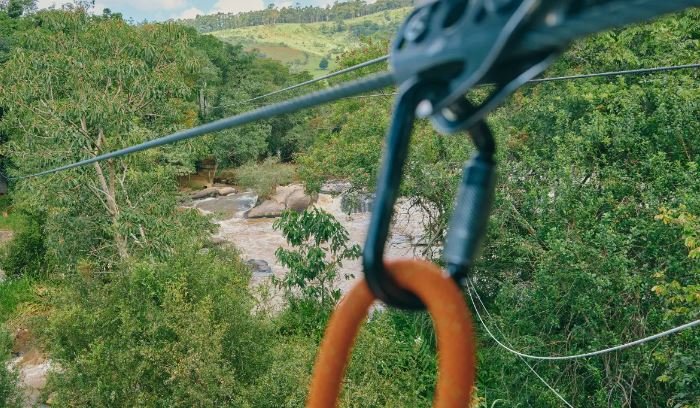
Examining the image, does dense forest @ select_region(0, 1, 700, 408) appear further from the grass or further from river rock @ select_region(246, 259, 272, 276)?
the grass

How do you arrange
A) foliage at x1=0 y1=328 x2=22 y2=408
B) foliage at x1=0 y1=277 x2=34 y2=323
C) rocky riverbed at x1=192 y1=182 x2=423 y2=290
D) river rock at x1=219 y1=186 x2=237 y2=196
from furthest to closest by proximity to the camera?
river rock at x1=219 y1=186 x2=237 y2=196, foliage at x1=0 y1=277 x2=34 y2=323, rocky riverbed at x1=192 y1=182 x2=423 y2=290, foliage at x1=0 y1=328 x2=22 y2=408

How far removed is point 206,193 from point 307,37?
62.8 meters

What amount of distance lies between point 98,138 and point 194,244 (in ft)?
11.1

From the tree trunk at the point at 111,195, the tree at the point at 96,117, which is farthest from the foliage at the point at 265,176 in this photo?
the tree trunk at the point at 111,195

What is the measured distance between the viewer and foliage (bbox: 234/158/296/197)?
2124cm

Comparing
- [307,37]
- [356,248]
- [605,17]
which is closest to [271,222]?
[356,248]

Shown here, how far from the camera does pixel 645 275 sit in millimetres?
6645

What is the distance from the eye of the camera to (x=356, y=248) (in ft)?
35.0

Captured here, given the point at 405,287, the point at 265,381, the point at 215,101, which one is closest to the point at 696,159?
the point at 265,381

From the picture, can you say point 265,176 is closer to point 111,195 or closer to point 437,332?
point 111,195

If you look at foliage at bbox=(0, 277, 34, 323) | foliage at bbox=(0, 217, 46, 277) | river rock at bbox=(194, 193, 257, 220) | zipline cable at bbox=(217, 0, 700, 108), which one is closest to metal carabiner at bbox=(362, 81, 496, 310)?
zipline cable at bbox=(217, 0, 700, 108)

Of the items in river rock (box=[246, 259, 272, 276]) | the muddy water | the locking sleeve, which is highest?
the locking sleeve

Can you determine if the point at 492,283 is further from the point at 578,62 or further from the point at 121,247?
the point at 121,247

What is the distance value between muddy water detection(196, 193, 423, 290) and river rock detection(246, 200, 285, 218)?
238 mm
